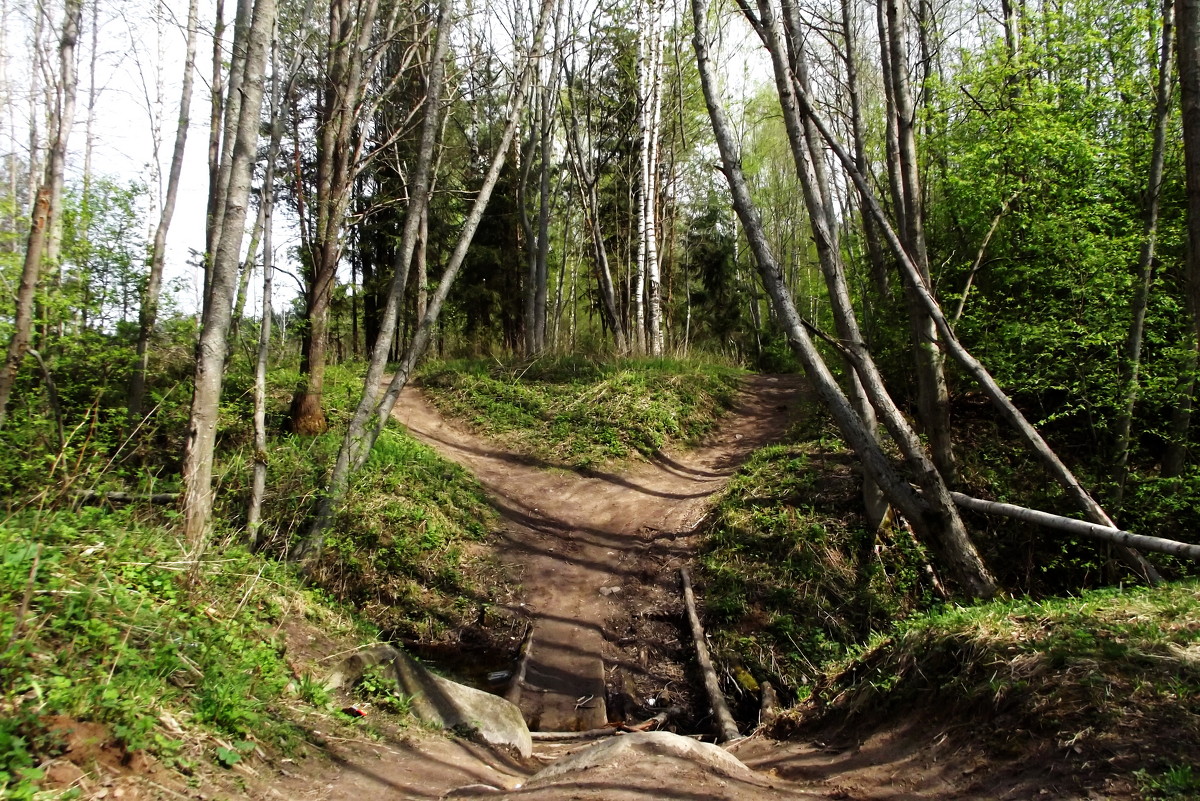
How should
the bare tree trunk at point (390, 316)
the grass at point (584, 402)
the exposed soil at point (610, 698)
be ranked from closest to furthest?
the exposed soil at point (610, 698)
the bare tree trunk at point (390, 316)
the grass at point (584, 402)

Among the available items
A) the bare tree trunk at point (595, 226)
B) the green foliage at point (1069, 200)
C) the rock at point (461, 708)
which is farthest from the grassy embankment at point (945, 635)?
the bare tree trunk at point (595, 226)

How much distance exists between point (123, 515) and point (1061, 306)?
9504mm

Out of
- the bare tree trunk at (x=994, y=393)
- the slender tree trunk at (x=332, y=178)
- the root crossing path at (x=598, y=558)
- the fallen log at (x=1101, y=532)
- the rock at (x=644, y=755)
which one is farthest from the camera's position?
the slender tree trunk at (x=332, y=178)

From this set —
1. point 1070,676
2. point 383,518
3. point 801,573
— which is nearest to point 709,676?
point 801,573

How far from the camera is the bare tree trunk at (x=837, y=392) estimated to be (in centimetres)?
665

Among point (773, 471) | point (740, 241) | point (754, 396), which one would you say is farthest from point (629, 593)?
point (740, 241)

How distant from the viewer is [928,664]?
4785mm

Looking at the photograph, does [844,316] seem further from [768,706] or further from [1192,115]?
[768,706]

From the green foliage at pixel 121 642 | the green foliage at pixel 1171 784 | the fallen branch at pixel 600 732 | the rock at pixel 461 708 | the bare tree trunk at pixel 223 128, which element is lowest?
the fallen branch at pixel 600 732

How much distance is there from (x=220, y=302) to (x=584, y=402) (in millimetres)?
9073

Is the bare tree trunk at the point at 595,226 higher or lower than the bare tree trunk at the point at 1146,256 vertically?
higher

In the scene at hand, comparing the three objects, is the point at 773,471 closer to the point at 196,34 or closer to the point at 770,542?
the point at 770,542

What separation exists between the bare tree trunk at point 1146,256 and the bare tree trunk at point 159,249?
1072cm

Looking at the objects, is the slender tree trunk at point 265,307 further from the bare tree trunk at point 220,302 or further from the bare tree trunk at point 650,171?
the bare tree trunk at point 650,171
